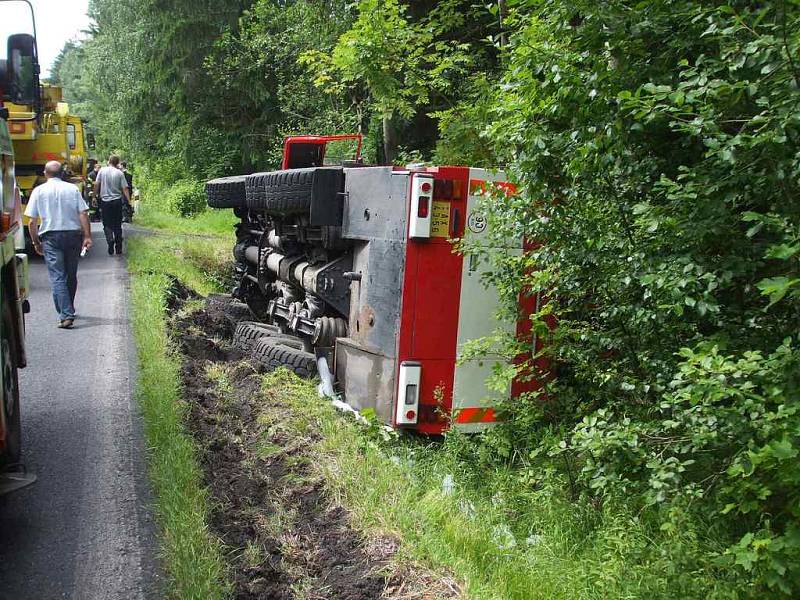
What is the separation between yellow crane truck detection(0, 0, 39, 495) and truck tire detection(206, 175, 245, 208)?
534 cm

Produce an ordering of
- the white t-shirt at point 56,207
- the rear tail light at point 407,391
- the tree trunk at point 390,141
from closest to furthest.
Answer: the rear tail light at point 407,391
the white t-shirt at point 56,207
the tree trunk at point 390,141

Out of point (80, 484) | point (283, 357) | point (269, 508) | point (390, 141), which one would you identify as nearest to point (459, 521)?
point (269, 508)

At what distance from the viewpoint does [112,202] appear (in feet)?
47.3

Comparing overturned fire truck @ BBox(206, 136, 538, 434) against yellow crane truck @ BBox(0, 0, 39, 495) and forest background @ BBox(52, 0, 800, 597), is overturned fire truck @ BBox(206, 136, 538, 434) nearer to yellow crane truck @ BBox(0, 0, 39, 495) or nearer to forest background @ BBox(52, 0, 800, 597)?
forest background @ BBox(52, 0, 800, 597)

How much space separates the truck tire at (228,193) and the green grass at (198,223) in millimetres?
8710

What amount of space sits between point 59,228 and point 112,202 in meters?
5.50

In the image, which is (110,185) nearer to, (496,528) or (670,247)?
(496,528)

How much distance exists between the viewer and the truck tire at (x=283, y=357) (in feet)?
24.8

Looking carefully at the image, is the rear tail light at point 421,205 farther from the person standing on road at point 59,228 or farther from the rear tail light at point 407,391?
the person standing on road at point 59,228

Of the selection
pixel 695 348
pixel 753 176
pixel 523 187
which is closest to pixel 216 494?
pixel 523 187

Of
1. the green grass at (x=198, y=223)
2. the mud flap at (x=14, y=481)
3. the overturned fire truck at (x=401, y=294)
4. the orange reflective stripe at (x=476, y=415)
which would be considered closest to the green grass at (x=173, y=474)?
the mud flap at (x=14, y=481)

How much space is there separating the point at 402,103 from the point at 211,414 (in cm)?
580

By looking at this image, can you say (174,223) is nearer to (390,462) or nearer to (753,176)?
(390,462)

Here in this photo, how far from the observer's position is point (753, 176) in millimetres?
3553
